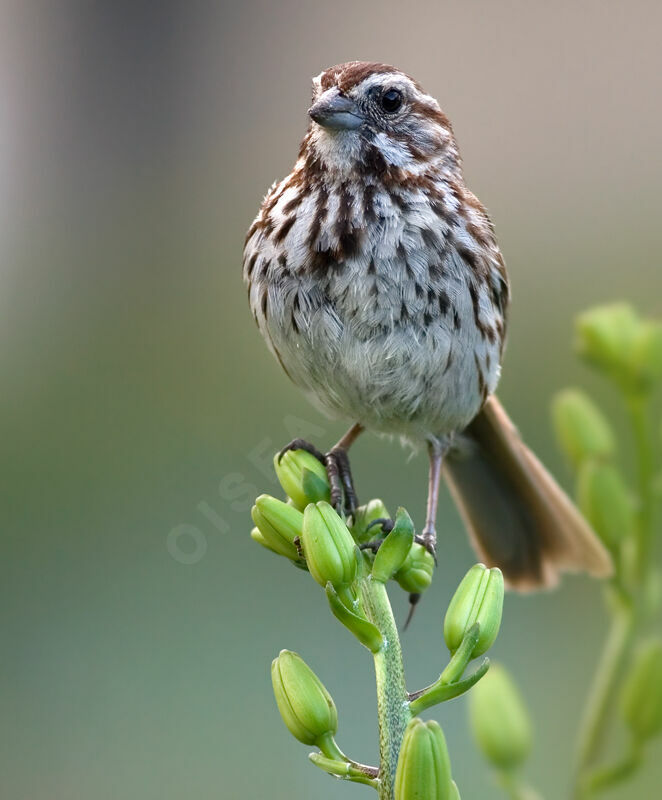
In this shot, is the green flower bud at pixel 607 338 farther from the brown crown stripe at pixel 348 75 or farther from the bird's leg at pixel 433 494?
the brown crown stripe at pixel 348 75

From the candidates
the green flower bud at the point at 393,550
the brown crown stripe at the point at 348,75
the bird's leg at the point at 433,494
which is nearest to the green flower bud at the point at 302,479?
the green flower bud at the point at 393,550

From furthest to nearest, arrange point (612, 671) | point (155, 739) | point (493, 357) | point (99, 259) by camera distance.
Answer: point (99, 259) < point (155, 739) < point (493, 357) < point (612, 671)

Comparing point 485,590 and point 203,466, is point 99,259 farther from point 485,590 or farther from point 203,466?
point 485,590

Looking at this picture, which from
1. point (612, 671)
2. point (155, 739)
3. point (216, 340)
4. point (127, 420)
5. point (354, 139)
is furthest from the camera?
point (216, 340)

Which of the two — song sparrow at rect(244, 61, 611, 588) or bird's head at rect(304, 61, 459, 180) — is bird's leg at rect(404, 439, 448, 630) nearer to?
song sparrow at rect(244, 61, 611, 588)

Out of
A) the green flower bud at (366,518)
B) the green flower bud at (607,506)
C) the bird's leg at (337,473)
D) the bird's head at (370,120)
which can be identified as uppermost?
the bird's head at (370,120)

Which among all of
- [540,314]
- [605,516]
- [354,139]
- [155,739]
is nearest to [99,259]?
[540,314]

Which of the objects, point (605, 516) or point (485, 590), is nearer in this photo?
point (485, 590)
